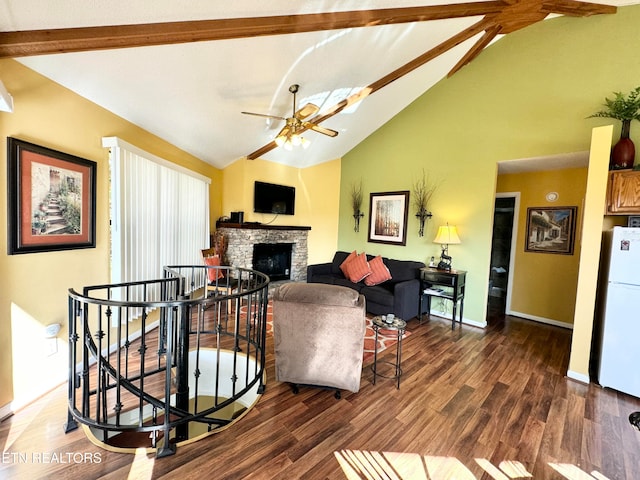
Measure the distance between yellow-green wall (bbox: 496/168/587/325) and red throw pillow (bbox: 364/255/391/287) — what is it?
2.28 metres

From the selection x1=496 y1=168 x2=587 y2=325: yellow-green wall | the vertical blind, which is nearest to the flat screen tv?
the vertical blind

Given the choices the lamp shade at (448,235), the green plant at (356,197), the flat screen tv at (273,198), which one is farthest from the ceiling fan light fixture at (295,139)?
the green plant at (356,197)

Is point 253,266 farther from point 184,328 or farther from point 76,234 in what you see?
point 184,328

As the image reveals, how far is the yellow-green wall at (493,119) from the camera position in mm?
3250

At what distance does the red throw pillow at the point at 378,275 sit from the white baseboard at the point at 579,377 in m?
2.42

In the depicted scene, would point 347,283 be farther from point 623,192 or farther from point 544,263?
point 623,192

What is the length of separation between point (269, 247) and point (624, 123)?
536cm

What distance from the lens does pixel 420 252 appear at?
486cm

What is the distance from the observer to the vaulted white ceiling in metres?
1.81

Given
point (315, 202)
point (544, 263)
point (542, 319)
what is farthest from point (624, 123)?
point (315, 202)

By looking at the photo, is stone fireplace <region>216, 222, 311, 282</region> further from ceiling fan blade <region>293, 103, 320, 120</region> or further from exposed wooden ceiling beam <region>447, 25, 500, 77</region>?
exposed wooden ceiling beam <region>447, 25, 500, 77</region>

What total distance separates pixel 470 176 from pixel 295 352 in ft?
12.6

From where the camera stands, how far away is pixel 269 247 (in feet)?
18.7

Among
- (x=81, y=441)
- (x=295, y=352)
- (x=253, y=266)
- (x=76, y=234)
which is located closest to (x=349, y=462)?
(x=295, y=352)
